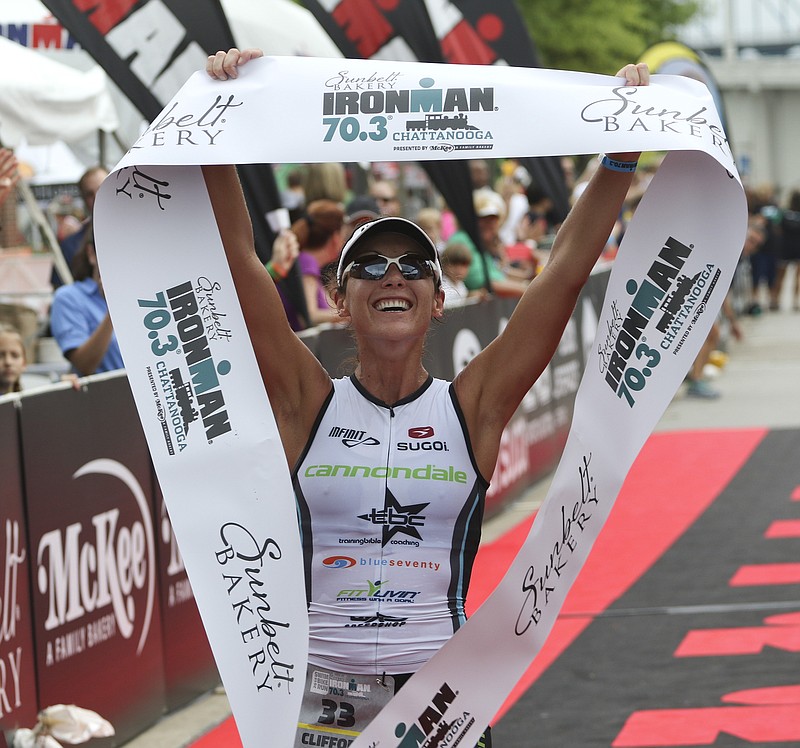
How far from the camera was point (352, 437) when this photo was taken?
3094 mm

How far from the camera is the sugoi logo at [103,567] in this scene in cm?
531

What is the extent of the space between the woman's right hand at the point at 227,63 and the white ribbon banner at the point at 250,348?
0.02 metres

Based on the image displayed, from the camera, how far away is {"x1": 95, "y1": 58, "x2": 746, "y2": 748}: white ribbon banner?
305 centimetres

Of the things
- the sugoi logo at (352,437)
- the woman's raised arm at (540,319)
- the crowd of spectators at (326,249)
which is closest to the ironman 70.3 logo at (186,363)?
the sugoi logo at (352,437)

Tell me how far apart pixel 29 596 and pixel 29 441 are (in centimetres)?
57

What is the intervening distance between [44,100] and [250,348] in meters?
7.08

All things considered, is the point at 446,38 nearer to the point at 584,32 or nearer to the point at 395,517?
the point at 395,517

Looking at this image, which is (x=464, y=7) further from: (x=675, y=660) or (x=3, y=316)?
(x=675, y=660)

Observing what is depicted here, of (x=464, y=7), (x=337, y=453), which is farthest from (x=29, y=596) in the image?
(x=464, y=7)

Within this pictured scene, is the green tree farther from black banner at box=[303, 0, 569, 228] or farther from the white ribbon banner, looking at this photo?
the white ribbon banner

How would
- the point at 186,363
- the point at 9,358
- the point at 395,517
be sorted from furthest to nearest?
the point at 9,358
the point at 186,363
the point at 395,517

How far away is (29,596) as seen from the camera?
5.14 metres

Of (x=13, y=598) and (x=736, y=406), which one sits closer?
(x=13, y=598)

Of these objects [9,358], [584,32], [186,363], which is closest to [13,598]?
[9,358]
